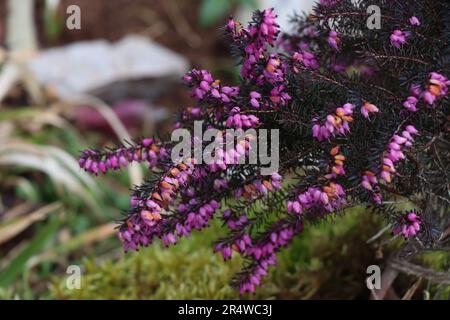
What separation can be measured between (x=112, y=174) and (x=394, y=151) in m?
2.32

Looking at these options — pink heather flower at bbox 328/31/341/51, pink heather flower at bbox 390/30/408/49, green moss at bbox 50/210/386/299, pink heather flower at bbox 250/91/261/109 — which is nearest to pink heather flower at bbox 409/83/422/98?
pink heather flower at bbox 390/30/408/49

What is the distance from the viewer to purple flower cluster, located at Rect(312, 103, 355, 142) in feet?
4.65

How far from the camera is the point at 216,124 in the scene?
68.7 inches

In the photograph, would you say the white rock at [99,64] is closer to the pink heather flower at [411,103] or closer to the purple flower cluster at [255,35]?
the purple flower cluster at [255,35]

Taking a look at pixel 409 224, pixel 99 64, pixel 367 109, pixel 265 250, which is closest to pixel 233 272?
pixel 265 250

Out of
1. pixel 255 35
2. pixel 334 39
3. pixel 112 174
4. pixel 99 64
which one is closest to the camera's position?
pixel 255 35

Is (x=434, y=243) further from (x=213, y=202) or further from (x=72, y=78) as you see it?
(x=72, y=78)

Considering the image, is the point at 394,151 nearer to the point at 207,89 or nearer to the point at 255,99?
the point at 255,99

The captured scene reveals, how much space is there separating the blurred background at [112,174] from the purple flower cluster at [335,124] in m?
0.46

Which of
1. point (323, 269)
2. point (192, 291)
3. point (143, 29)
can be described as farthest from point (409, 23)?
point (143, 29)

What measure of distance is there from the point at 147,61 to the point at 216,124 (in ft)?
9.13

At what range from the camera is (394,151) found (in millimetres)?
1390

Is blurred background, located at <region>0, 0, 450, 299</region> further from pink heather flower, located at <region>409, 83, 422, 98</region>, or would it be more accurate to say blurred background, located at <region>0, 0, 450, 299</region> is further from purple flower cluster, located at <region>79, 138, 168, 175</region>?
pink heather flower, located at <region>409, 83, 422, 98</region>

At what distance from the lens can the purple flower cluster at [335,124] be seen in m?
1.42
